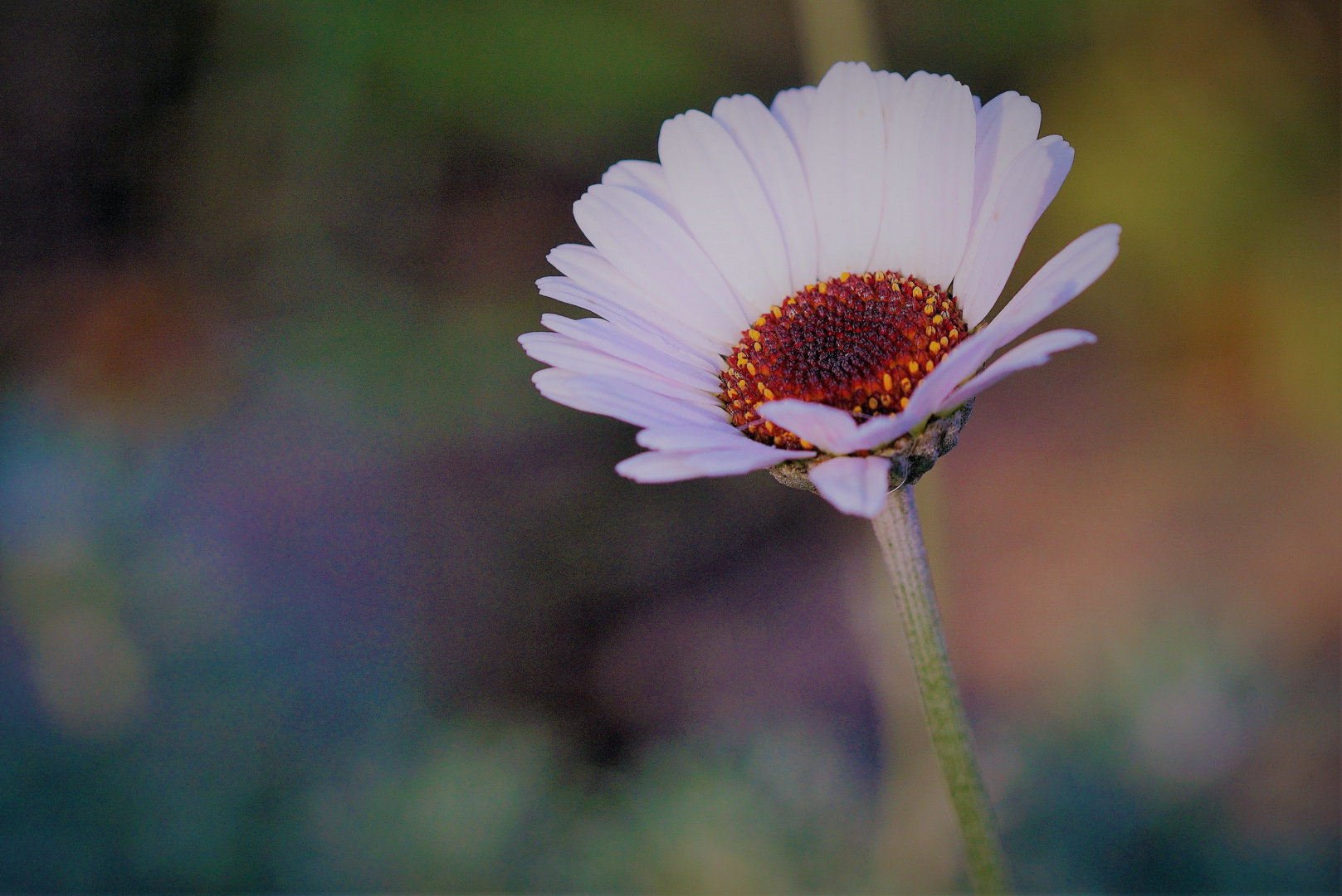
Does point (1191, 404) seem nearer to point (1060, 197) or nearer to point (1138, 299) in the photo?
point (1138, 299)

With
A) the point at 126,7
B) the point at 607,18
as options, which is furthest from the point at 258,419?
the point at 607,18

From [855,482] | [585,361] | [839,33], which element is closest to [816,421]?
[855,482]

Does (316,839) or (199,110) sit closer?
(316,839)

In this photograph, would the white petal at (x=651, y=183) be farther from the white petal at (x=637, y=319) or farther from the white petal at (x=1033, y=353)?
the white petal at (x=1033, y=353)

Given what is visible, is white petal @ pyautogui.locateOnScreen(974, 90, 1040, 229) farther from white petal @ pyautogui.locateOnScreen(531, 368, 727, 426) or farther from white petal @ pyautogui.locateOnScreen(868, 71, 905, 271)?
white petal @ pyautogui.locateOnScreen(531, 368, 727, 426)

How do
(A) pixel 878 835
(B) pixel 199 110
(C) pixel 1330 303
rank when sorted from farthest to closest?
(B) pixel 199 110, (C) pixel 1330 303, (A) pixel 878 835

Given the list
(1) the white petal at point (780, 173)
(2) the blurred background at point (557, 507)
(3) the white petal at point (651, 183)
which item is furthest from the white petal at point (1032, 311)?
(2) the blurred background at point (557, 507)

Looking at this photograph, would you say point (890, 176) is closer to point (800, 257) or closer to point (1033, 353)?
point (800, 257)
